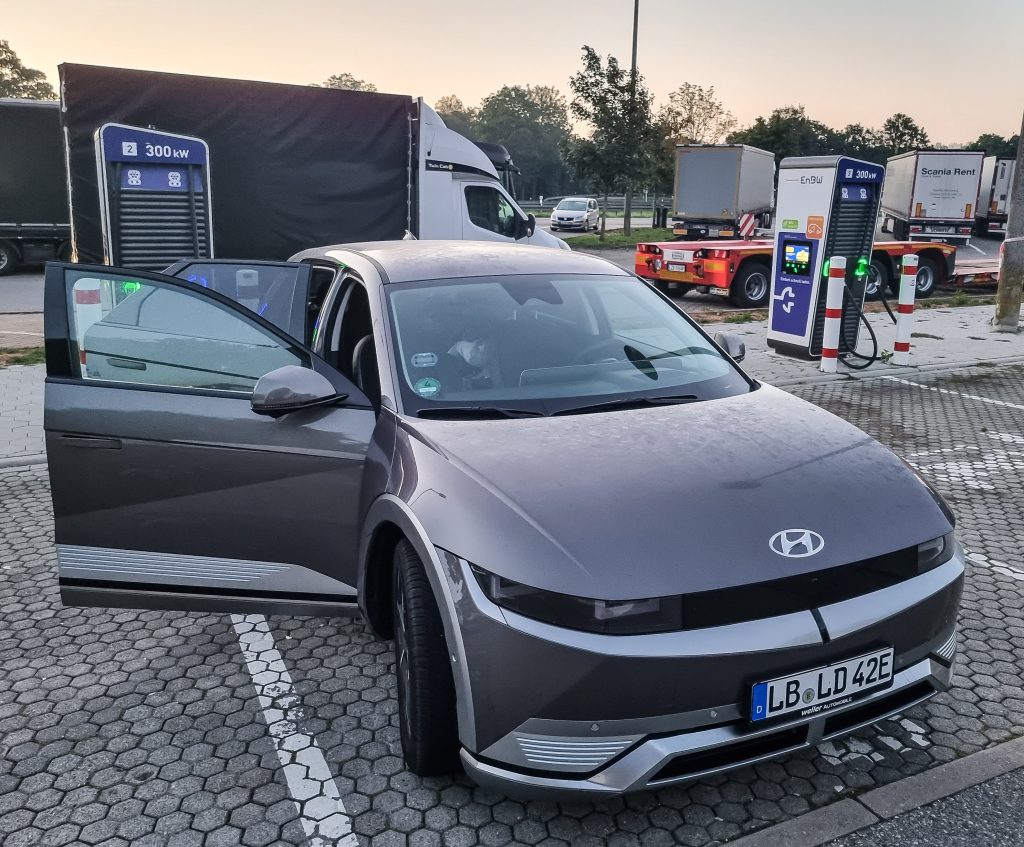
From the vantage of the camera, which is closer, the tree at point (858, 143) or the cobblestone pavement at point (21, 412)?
the cobblestone pavement at point (21, 412)

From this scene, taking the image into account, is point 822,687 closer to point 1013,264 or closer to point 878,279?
point 1013,264

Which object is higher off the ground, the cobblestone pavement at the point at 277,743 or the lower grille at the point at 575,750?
the lower grille at the point at 575,750

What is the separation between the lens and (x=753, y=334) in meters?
12.4

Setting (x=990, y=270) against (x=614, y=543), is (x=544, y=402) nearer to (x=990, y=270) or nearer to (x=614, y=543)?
(x=614, y=543)

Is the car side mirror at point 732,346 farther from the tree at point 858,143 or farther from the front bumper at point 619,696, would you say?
the tree at point 858,143

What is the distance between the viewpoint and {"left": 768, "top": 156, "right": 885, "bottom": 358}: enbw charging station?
10.0 metres

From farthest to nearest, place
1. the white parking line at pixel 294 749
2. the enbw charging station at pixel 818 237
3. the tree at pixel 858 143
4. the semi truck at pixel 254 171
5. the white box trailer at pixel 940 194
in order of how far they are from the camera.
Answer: the tree at pixel 858 143, the white box trailer at pixel 940 194, the enbw charging station at pixel 818 237, the semi truck at pixel 254 171, the white parking line at pixel 294 749

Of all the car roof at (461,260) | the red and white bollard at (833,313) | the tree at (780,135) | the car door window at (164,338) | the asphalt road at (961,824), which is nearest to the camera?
the asphalt road at (961,824)

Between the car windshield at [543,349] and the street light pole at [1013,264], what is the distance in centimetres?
1037

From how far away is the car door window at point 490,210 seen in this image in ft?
45.5

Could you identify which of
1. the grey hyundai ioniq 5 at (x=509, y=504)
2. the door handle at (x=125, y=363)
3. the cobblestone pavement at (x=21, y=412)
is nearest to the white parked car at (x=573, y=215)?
the cobblestone pavement at (x=21, y=412)

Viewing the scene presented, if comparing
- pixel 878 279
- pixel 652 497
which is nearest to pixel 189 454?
pixel 652 497

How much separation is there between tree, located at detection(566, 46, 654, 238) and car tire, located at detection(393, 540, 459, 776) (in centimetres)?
2901

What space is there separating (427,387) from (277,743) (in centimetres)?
136
